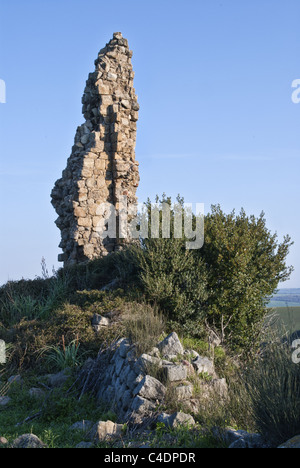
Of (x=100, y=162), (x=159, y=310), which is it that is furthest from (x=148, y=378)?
(x=100, y=162)

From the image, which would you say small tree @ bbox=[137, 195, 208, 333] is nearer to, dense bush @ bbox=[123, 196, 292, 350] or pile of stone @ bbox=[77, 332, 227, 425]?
dense bush @ bbox=[123, 196, 292, 350]

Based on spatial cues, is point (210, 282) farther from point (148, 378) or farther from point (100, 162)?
point (100, 162)

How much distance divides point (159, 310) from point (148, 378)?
3.13 meters

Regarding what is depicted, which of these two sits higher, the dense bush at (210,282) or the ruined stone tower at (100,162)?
the ruined stone tower at (100,162)

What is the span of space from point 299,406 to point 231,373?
11.7ft

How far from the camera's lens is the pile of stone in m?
6.58

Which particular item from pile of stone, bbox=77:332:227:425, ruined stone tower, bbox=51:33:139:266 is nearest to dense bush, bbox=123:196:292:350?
pile of stone, bbox=77:332:227:425

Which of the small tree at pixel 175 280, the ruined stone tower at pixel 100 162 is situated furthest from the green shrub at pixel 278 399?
the ruined stone tower at pixel 100 162

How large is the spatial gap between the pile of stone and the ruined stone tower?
21.3ft

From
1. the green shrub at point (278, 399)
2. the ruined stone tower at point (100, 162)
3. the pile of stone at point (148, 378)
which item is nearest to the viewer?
the green shrub at point (278, 399)

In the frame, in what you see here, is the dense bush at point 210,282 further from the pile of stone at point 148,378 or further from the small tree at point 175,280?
the pile of stone at point 148,378

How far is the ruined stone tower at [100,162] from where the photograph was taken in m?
14.3

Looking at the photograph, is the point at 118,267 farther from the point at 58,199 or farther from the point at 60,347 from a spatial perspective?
the point at 58,199

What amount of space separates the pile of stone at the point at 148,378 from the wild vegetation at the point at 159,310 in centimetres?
27
